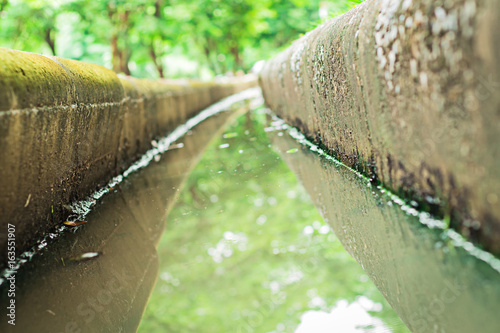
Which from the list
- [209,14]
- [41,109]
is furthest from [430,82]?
[209,14]

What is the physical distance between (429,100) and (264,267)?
2.85 feet

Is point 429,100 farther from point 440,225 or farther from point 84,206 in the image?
point 84,206

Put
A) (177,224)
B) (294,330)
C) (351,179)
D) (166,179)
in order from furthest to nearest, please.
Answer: (166,179)
(351,179)
(177,224)
(294,330)

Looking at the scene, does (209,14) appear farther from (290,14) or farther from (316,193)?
(316,193)

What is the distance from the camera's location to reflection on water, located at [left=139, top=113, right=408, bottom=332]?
1.43m

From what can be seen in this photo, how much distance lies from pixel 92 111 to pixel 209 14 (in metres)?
20.7

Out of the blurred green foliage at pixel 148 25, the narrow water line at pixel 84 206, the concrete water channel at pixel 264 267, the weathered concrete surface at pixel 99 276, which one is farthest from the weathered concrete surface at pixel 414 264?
the blurred green foliage at pixel 148 25

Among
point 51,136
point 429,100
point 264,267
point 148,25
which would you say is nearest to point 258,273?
point 264,267

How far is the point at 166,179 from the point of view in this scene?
370 cm

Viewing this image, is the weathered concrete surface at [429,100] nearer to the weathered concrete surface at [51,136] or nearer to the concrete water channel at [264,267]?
the concrete water channel at [264,267]

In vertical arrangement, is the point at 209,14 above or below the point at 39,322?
above

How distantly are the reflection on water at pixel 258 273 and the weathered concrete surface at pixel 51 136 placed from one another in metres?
0.60

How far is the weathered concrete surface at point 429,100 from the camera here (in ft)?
4.32

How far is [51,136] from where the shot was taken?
230cm
